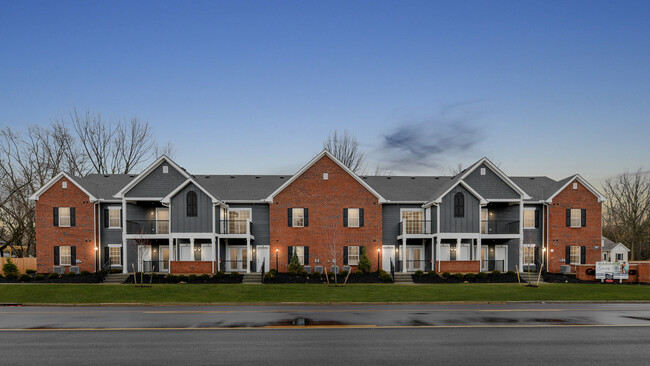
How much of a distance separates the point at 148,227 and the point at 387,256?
1879 cm

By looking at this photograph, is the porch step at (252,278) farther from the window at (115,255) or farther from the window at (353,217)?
the window at (115,255)

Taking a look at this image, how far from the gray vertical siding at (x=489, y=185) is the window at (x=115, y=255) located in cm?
2814

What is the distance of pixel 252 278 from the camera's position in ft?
95.1

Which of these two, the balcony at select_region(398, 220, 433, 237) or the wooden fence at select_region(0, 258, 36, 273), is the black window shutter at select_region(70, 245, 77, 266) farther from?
the balcony at select_region(398, 220, 433, 237)

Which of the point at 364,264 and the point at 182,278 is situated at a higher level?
the point at 364,264

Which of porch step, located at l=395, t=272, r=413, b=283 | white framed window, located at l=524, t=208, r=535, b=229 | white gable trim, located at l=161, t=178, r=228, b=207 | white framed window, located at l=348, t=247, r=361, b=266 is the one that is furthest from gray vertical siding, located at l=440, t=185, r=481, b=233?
white gable trim, located at l=161, t=178, r=228, b=207

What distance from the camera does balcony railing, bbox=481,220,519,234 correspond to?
109 ft

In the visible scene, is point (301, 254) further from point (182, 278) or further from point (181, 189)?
point (181, 189)

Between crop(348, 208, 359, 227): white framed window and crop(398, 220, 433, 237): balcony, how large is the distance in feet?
11.7

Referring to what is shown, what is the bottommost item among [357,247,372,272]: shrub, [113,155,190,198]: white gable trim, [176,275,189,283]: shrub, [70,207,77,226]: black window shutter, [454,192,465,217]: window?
[176,275,189,283]: shrub

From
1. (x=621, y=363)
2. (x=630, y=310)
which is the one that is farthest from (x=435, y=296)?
(x=621, y=363)

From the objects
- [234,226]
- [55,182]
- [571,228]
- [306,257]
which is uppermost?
[55,182]

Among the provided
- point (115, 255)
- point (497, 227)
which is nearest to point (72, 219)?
point (115, 255)

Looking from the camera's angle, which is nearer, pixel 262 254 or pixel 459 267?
pixel 459 267
